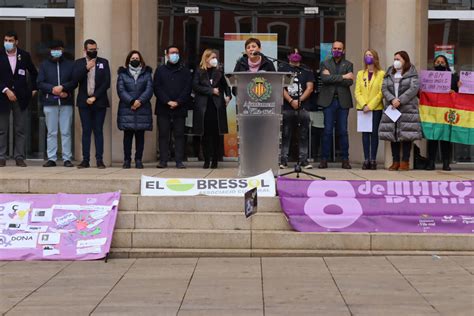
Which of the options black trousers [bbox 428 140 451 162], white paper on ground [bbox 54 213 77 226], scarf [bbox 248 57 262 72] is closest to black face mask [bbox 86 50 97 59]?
scarf [bbox 248 57 262 72]

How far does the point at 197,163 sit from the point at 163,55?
2495mm

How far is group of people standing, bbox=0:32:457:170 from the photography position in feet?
38.7

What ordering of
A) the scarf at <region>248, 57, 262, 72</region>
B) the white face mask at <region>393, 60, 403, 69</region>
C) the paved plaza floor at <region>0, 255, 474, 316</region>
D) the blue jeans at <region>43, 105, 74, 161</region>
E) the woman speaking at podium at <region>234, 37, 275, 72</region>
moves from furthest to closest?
the blue jeans at <region>43, 105, 74, 161</region> < the white face mask at <region>393, 60, 403, 69</region> < the scarf at <region>248, 57, 262, 72</region> < the woman speaking at podium at <region>234, 37, 275, 72</region> < the paved plaza floor at <region>0, 255, 474, 316</region>

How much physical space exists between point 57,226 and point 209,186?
6.94ft

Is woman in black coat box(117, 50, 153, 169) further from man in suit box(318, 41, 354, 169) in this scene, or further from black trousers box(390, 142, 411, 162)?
black trousers box(390, 142, 411, 162)

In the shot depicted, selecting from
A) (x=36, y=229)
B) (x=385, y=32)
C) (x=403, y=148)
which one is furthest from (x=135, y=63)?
(x=403, y=148)

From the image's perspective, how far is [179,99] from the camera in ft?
39.0

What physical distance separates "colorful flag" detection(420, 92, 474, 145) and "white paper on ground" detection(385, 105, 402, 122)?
0.81 m

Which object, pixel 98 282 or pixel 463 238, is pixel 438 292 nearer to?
pixel 463 238

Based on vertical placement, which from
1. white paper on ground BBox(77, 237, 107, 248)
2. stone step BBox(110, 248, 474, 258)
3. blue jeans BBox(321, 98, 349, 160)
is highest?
blue jeans BBox(321, 98, 349, 160)

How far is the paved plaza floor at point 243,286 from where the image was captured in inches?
254

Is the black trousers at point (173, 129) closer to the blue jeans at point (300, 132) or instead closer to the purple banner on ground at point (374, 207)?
the blue jeans at point (300, 132)

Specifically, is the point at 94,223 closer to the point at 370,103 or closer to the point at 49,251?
the point at 49,251

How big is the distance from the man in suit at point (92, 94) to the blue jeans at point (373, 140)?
4.70 meters
